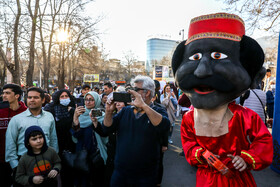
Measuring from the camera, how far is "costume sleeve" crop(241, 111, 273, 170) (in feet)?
5.49

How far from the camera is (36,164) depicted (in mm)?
2666

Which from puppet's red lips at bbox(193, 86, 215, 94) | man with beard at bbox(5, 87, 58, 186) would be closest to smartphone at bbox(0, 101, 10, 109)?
man with beard at bbox(5, 87, 58, 186)

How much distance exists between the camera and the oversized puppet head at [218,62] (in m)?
1.75

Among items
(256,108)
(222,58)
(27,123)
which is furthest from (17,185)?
(256,108)

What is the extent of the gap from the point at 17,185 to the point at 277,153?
14.8 ft

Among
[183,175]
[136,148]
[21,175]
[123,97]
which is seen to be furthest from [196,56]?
[183,175]

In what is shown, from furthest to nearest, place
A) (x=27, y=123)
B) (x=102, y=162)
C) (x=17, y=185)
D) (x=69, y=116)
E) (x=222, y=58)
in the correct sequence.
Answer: (x=69, y=116)
(x=102, y=162)
(x=27, y=123)
(x=17, y=185)
(x=222, y=58)

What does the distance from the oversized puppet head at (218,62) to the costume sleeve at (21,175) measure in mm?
2265

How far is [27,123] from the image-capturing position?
114 inches

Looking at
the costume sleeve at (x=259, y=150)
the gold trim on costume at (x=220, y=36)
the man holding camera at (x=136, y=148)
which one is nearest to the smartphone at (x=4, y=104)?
the man holding camera at (x=136, y=148)

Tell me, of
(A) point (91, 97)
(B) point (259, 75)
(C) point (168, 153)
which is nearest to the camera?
(B) point (259, 75)

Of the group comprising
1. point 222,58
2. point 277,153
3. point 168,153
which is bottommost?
point 168,153

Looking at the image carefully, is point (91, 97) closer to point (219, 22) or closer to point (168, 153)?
point (219, 22)

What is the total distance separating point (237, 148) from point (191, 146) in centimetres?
41
